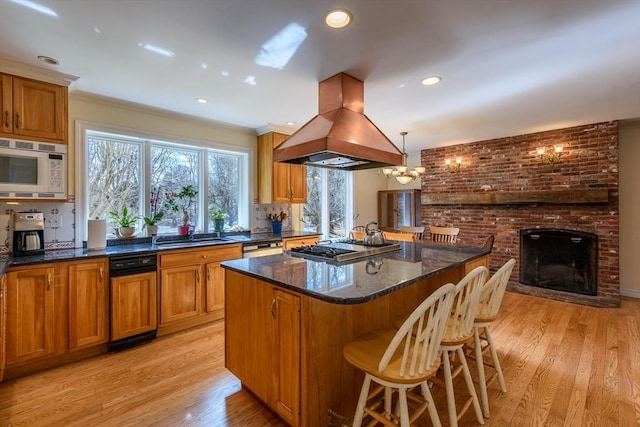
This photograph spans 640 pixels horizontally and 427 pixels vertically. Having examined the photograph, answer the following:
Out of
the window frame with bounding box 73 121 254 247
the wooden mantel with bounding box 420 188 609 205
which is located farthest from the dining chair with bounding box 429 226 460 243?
the window frame with bounding box 73 121 254 247

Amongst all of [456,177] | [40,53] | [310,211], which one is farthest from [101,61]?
[456,177]

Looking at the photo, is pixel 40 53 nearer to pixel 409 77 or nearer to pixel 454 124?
pixel 409 77

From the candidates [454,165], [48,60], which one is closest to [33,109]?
[48,60]

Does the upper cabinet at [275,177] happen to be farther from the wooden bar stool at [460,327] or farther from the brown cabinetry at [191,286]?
the wooden bar stool at [460,327]

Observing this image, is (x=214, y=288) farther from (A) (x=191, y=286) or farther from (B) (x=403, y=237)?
(B) (x=403, y=237)

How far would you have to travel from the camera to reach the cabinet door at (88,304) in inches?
99.3

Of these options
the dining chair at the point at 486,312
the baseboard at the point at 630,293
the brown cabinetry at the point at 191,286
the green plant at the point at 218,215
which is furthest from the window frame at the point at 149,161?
the baseboard at the point at 630,293

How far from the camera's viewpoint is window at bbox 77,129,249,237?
129 inches

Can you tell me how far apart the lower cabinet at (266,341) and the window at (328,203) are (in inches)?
129

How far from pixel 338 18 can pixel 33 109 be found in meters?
2.66

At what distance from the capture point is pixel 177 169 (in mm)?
3855

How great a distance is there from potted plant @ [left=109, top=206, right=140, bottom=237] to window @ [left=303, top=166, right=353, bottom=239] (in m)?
2.68

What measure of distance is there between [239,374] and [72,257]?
1742mm

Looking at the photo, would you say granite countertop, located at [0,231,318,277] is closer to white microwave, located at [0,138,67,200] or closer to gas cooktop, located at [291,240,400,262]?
white microwave, located at [0,138,67,200]
